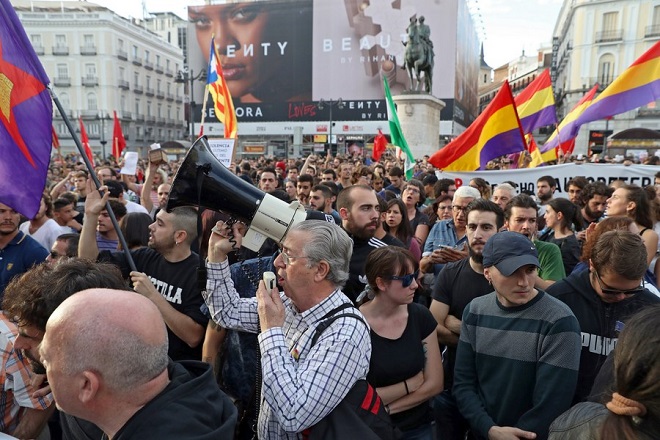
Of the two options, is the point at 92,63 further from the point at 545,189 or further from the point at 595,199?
the point at 595,199

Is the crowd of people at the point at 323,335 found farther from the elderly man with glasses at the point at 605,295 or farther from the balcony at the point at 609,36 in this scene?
the balcony at the point at 609,36

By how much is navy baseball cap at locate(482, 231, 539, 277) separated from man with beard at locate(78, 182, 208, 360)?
4.95 feet

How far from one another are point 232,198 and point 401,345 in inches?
39.4

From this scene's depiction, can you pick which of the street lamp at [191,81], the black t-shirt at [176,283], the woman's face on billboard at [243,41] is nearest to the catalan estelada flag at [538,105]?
the black t-shirt at [176,283]

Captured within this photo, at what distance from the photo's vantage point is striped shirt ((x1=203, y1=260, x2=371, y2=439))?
1.63 metres

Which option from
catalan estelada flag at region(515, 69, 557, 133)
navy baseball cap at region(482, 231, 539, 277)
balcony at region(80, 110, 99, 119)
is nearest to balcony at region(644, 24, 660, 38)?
catalan estelada flag at region(515, 69, 557, 133)

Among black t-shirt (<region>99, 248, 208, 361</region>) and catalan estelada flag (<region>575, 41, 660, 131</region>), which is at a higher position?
catalan estelada flag (<region>575, 41, 660, 131</region>)

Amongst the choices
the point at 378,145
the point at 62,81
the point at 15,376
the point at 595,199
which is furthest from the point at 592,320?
the point at 62,81

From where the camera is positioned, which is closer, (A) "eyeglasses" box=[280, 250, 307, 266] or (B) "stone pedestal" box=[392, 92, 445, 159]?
(A) "eyeglasses" box=[280, 250, 307, 266]

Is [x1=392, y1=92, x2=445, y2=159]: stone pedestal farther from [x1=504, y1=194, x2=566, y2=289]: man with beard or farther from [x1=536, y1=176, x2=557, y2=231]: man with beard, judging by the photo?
[x1=504, y1=194, x2=566, y2=289]: man with beard

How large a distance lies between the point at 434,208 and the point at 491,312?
3.66 metres

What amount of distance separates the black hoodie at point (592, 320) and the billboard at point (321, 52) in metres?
35.7

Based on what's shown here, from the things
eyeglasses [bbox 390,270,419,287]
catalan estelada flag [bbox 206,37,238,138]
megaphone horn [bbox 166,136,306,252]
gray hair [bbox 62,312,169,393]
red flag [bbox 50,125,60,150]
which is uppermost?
catalan estelada flag [bbox 206,37,238,138]

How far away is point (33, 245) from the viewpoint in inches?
139
